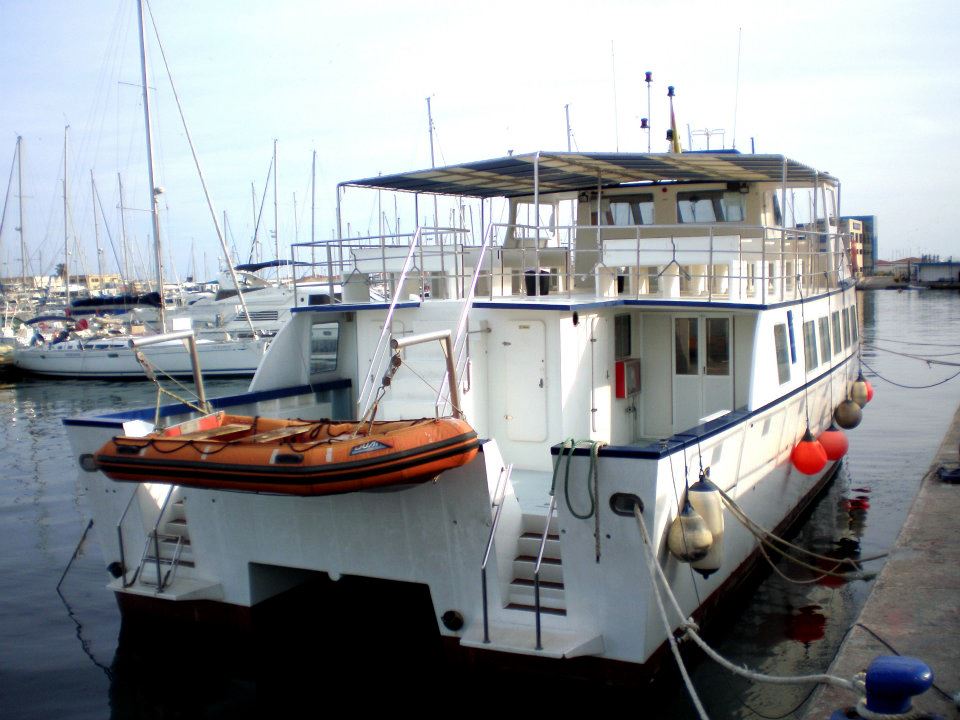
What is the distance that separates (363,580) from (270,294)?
34.6 metres

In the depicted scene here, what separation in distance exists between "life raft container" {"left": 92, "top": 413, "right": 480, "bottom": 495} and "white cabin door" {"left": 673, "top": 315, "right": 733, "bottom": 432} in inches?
171

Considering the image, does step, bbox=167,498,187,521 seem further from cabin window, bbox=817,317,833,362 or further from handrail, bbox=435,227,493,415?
cabin window, bbox=817,317,833,362

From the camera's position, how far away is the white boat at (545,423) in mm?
6820

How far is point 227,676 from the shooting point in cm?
834

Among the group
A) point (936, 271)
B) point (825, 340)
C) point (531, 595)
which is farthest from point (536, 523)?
point (936, 271)

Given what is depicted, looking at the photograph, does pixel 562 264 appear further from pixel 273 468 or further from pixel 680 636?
pixel 273 468

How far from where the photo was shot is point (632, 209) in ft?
44.0

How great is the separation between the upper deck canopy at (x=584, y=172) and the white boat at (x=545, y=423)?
8cm

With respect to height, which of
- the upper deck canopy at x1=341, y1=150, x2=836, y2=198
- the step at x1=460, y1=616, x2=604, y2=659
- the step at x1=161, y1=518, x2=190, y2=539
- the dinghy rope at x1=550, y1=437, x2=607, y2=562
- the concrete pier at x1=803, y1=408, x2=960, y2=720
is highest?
the upper deck canopy at x1=341, y1=150, x2=836, y2=198

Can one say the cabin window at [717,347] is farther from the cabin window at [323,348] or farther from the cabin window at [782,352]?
the cabin window at [323,348]

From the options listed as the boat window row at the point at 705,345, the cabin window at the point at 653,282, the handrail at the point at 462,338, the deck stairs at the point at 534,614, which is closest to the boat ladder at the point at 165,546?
the handrail at the point at 462,338

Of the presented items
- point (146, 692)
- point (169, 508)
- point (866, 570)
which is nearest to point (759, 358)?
point (866, 570)

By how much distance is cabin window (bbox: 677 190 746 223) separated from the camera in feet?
42.9

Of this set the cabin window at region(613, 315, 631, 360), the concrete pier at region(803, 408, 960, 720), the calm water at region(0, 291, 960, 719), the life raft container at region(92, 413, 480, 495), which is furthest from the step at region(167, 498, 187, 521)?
the concrete pier at region(803, 408, 960, 720)
